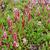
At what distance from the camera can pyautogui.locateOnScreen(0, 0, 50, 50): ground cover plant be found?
16.3 feet

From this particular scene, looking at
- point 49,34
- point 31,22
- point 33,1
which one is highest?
point 33,1

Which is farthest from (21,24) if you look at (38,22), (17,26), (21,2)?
(21,2)

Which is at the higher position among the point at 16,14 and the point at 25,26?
the point at 16,14

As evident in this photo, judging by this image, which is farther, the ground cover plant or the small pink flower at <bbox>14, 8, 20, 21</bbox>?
the small pink flower at <bbox>14, 8, 20, 21</bbox>

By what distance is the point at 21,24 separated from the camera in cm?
532

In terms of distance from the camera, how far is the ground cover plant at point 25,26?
4961 millimetres

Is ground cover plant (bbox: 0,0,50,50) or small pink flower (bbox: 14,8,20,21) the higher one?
small pink flower (bbox: 14,8,20,21)

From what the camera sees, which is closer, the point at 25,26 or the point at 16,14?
the point at 16,14

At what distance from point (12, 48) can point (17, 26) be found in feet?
2.16

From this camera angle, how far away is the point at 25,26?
17.7ft

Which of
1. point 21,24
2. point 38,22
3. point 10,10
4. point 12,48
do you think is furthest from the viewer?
point 10,10

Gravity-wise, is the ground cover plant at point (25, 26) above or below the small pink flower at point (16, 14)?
below

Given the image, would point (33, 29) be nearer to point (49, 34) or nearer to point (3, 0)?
point (49, 34)

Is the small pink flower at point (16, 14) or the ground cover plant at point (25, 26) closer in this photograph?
the ground cover plant at point (25, 26)
